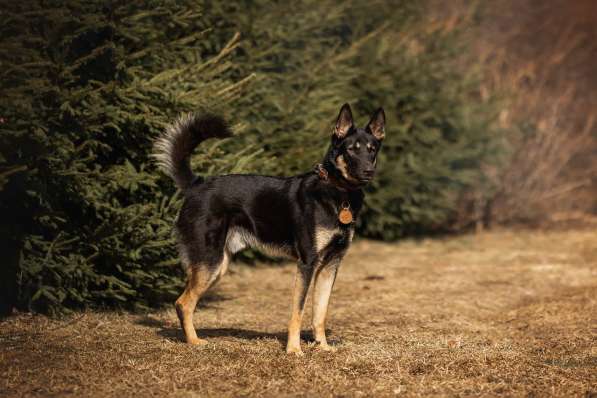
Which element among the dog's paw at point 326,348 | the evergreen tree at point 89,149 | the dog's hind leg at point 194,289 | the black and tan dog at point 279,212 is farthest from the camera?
the evergreen tree at point 89,149

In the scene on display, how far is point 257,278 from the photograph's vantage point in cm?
991

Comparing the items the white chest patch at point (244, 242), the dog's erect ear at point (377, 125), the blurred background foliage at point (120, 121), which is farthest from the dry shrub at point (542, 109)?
the white chest patch at point (244, 242)

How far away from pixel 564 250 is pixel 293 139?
17.6 ft

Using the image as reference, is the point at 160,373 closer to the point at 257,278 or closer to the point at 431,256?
the point at 257,278

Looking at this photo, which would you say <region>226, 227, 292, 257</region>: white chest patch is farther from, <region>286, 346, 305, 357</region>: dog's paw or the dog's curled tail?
<region>286, 346, 305, 357</region>: dog's paw

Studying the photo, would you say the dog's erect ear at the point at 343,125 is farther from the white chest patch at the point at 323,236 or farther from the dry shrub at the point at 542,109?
the dry shrub at the point at 542,109

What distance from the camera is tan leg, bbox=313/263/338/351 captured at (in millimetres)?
5852

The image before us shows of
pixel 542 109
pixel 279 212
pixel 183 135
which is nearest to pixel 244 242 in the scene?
pixel 279 212

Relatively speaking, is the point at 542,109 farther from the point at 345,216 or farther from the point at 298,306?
the point at 298,306

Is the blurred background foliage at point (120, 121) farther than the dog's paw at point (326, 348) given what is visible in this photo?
Yes

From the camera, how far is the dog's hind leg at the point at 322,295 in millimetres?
5852

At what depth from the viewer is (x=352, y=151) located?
5656 mm

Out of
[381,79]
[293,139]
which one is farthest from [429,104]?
[293,139]

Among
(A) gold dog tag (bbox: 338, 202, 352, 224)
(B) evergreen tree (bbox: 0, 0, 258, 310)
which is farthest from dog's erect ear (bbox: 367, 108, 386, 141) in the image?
(B) evergreen tree (bbox: 0, 0, 258, 310)
